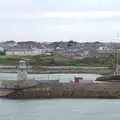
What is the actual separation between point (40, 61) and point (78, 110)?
34119 mm

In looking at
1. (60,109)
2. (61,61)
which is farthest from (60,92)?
(61,61)

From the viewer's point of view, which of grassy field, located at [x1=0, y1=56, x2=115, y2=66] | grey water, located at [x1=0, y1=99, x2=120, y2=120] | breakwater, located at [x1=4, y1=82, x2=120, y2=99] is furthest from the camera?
grassy field, located at [x1=0, y1=56, x2=115, y2=66]

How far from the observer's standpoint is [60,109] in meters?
17.4

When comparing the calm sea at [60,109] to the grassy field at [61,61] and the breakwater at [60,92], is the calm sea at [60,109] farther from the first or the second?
the grassy field at [61,61]

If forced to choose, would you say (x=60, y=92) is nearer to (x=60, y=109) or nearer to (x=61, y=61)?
(x=60, y=109)

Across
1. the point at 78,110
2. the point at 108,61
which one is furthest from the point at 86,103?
the point at 108,61

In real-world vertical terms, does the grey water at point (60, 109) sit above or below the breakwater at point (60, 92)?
below

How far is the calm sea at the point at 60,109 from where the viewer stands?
51.4 feet

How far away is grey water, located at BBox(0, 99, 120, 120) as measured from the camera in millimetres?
15656

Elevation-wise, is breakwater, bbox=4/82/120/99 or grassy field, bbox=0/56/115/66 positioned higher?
grassy field, bbox=0/56/115/66

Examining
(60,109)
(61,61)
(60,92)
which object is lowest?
(60,109)

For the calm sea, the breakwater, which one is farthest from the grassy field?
the calm sea

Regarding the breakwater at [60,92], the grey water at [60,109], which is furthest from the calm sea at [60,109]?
the breakwater at [60,92]

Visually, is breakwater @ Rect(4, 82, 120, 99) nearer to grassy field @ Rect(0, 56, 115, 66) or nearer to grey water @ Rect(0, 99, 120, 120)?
grey water @ Rect(0, 99, 120, 120)
